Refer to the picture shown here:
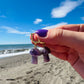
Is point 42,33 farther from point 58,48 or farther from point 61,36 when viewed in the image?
point 58,48

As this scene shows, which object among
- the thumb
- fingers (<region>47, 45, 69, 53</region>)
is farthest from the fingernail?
fingers (<region>47, 45, 69, 53</region>)

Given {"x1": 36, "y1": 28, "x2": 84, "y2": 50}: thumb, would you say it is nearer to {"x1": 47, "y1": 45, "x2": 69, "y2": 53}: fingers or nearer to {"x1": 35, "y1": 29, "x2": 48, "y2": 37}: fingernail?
{"x1": 35, "y1": 29, "x2": 48, "y2": 37}: fingernail

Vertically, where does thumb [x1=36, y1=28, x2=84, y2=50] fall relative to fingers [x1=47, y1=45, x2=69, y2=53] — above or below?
above

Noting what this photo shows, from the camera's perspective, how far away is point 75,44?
129 centimetres

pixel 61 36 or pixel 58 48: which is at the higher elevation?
pixel 61 36

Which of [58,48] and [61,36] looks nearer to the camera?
[61,36]

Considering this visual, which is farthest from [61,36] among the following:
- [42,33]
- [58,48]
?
[58,48]

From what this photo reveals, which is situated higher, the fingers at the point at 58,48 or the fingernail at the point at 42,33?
the fingernail at the point at 42,33

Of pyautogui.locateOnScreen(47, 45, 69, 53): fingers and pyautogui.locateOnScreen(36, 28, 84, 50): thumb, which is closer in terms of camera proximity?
pyautogui.locateOnScreen(36, 28, 84, 50): thumb

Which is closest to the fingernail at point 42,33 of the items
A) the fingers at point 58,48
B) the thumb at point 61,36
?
the thumb at point 61,36

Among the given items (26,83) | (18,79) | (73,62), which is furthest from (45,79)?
(73,62)

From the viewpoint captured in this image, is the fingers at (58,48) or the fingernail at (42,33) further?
the fingers at (58,48)

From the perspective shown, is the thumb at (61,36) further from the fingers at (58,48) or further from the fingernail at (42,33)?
the fingers at (58,48)

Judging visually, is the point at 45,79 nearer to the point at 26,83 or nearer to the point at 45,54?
the point at 26,83
